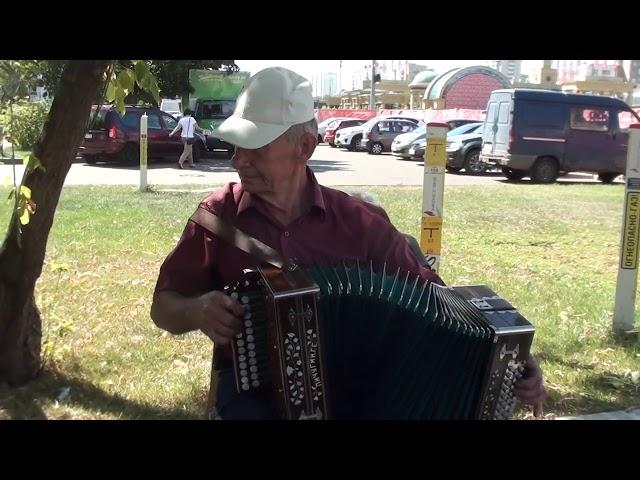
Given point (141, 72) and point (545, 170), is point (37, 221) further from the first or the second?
point (545, 170)

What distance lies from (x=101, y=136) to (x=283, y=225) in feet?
56.9

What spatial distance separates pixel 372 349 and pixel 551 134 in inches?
646

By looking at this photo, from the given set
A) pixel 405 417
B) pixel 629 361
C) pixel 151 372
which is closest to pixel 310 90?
pixel 405 417

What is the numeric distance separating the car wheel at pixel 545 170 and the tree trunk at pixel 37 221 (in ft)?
50.0

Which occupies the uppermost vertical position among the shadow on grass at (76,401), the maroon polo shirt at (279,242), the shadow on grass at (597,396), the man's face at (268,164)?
the man's face at (268,164)

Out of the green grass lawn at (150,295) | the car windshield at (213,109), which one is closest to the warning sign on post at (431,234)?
the green grass lawn at (150,295)

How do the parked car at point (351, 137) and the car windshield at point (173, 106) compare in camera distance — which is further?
the car windshield at point (173, 106)

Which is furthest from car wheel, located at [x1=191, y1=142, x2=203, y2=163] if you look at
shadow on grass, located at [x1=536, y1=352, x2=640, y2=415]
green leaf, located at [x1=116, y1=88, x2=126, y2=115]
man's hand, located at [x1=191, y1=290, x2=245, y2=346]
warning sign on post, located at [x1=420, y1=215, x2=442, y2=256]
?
man's hand, located at [x1=191, y1=290, x2=245, y2=346]

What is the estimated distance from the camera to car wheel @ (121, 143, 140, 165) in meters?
19.0

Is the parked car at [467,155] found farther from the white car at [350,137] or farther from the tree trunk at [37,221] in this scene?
the tree trunk at [37,221]

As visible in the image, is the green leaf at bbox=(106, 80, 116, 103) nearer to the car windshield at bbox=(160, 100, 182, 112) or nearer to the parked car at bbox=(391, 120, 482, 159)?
the parked car at bbox=(391, 120, 482, 159)

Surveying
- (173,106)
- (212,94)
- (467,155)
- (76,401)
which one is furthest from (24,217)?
(173,106)

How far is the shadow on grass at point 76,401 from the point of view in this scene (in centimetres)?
382

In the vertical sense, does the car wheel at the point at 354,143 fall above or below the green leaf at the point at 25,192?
below
